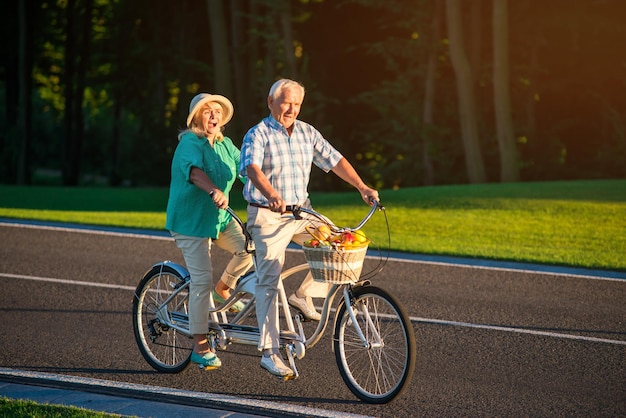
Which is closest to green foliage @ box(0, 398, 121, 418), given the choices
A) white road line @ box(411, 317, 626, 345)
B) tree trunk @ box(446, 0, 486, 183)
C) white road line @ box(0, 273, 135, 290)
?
white road line @ box(411, 317, 626, 345)

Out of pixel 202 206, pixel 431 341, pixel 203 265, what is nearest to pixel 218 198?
pixel 202 206

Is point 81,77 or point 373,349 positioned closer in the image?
point 373,349

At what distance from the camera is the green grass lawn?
1452cm

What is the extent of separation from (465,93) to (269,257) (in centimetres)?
2394

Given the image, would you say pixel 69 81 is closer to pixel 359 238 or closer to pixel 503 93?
pixel 503 93

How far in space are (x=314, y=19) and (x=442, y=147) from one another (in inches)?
373

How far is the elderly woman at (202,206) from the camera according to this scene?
699 centimetres

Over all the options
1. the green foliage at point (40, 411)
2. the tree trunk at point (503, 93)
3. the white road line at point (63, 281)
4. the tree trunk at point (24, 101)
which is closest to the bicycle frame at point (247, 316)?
the green foliage at point (40, 411)

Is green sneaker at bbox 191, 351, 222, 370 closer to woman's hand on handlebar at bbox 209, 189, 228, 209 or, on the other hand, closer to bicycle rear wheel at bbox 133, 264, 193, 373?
bicycle rear wheel at bbox 133, 264, 193, 373

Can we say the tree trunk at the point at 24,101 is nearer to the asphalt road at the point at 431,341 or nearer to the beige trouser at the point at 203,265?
the asphalt road at the point at 431,341

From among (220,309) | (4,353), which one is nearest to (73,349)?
(4,353)

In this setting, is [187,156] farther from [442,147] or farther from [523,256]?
[442,147]

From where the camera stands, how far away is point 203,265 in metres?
7.17

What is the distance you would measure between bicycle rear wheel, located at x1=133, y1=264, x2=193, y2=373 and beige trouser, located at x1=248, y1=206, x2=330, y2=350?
33.2 inches
